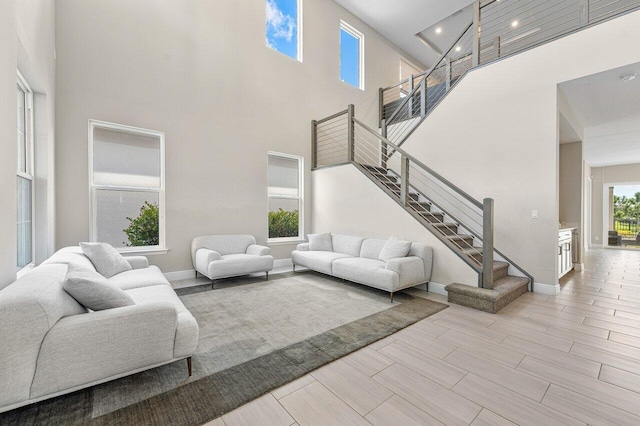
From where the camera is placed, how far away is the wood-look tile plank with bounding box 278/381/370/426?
1.57 meters

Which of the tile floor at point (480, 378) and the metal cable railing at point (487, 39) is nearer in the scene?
the tile floor at point (480, 378)

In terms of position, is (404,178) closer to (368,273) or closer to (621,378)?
(368,273)

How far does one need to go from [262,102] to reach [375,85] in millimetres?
3941

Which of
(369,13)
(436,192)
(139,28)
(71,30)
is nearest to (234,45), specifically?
(139,28)

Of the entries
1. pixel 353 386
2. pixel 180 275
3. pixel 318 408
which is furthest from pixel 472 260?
pixel 180 275

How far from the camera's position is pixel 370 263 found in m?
4.10

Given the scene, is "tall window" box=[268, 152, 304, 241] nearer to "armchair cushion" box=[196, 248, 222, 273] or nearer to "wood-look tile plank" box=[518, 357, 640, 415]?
"armchair cushion" box=[196, 248, 222, 273]

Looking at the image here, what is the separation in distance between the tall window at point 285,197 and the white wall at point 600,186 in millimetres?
10918

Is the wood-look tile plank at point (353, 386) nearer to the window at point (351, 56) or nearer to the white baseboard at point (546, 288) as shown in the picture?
the white baseboard at point (546, 288)

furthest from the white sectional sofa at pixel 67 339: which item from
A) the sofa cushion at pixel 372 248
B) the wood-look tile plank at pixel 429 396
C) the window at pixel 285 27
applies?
the window at pixel 285 27

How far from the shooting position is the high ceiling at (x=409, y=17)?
6.87 meters

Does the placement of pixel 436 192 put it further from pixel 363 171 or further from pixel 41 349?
pixel 41 349

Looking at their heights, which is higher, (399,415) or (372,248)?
(372,248)

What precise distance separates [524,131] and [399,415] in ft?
14.4
